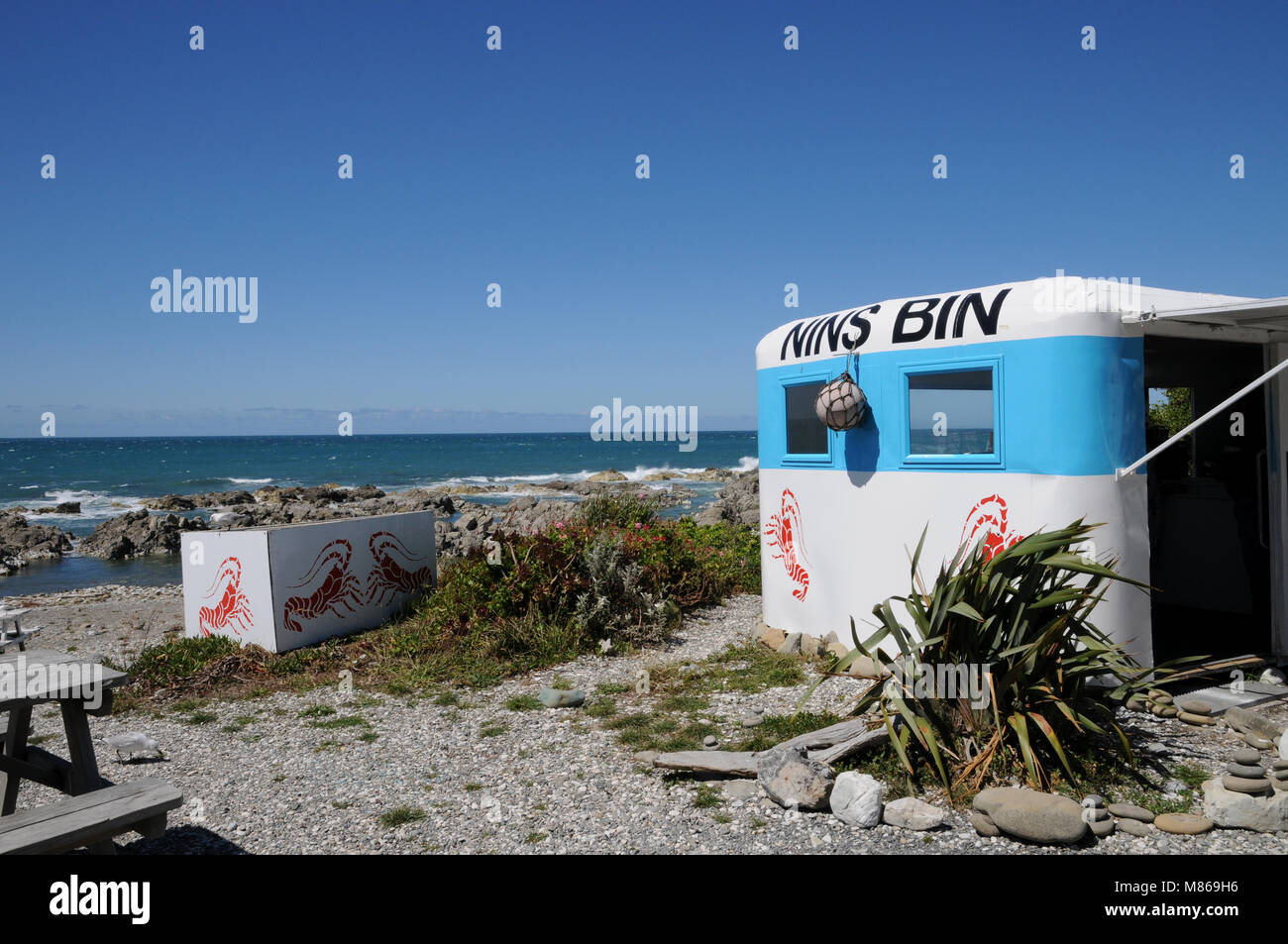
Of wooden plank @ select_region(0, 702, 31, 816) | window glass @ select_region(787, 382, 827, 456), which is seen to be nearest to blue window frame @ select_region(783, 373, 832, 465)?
window glass @ select_region(787, 382, 827, 456)

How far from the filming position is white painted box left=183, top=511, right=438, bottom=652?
8.51 m

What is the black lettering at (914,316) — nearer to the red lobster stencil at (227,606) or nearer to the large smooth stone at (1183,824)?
the large smooth stone at (1183,824)

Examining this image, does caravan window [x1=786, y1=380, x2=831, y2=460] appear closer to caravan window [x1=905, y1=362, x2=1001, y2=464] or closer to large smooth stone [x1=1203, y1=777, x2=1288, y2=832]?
caravan window [x1=905, y1=362, x2=1001, y2=464]

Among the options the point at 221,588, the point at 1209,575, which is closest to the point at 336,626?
the point at 221,588

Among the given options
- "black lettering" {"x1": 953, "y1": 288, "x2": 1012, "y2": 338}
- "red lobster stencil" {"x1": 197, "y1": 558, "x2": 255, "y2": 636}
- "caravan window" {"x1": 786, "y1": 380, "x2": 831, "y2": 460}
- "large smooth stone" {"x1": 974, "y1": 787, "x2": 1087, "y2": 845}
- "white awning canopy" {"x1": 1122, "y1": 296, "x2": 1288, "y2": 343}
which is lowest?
"large smooth stone" {"x1": 974, "y1": 787, "x2": 1087, "y2": 845}

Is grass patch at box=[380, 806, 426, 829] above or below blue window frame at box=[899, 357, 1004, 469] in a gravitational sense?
below

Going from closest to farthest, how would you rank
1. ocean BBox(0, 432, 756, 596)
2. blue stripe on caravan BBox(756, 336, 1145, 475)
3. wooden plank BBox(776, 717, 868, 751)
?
wooden plank BBox(776, 717, 868, 751) → blue stripe on caravan BBox(756, 336, 1145, 475) → ocean BBox(0, 432, 756, 596)

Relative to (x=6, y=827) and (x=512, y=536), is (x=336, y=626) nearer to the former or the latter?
(x=512, y=536)

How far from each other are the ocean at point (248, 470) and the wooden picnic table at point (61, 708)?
580 inches

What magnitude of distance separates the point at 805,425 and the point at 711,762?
12.8ft

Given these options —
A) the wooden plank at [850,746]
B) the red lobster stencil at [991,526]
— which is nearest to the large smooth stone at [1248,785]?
the wooden plank at [850,746]

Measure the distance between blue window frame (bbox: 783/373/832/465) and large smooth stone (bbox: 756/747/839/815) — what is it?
351 cm

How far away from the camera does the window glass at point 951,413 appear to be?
647 cm
